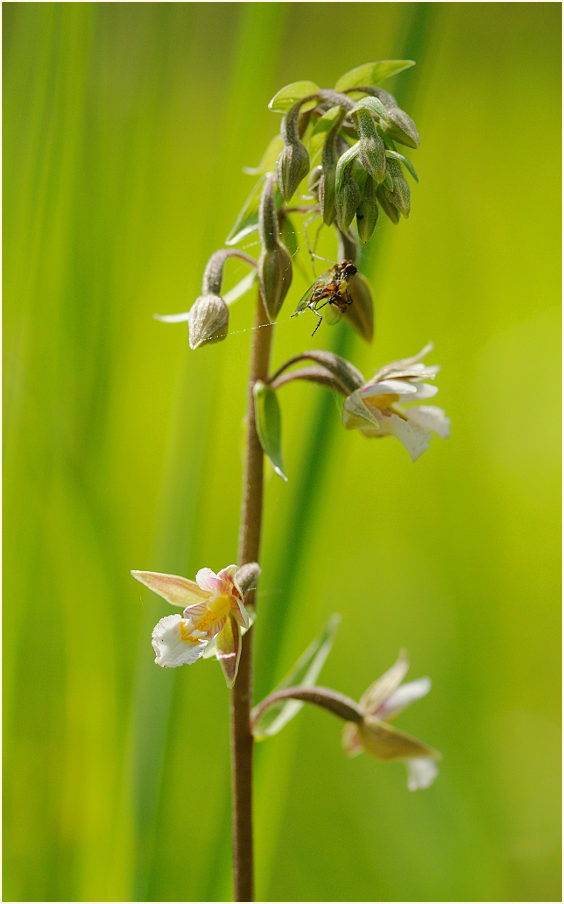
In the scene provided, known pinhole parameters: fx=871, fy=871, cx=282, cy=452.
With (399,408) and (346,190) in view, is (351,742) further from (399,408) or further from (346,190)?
(346,190)

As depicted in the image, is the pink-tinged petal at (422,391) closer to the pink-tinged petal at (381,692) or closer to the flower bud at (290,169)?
the flower bud at (290,169)

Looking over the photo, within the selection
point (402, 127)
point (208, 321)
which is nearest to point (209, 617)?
point (208, 321)

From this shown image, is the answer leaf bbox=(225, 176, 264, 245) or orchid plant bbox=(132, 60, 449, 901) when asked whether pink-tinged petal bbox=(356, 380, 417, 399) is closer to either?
orchid plant bbox=(132, 60, 449, 901)

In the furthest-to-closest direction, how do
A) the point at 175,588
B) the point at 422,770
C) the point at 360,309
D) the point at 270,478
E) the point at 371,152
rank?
the point at 270,478 < the point at 422,770 < the point at 360,309 < the point at 175,588 < the point at 371,152

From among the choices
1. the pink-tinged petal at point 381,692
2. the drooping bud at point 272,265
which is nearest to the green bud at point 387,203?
the drooping bud at point 272,265

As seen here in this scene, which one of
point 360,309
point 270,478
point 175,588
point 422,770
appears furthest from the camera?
point 270,478

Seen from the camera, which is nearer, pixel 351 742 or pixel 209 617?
pixel 209 617

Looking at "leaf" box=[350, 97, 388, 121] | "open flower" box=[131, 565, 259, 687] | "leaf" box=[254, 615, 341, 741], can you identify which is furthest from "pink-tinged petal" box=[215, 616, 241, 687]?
"leaf" box=[350, 97, 388, 121]
